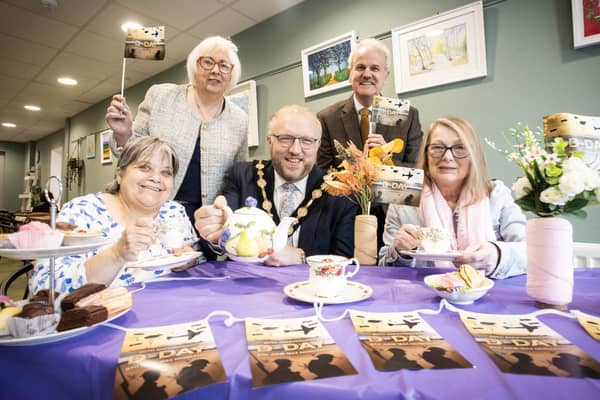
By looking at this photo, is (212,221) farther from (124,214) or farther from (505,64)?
(505,64)

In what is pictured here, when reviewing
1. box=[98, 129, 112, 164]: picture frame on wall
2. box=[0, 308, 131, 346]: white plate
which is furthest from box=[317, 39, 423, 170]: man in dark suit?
box=[98, 129, 112, 164]: picture frame on wall

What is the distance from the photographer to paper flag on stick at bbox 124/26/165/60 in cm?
163

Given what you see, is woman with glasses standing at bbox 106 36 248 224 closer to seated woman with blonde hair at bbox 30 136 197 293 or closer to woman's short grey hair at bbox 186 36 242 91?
woman's short grey hair at bbox 186 36 242 91

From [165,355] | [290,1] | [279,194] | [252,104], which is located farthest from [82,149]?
[165,355]

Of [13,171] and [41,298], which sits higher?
[13,171]

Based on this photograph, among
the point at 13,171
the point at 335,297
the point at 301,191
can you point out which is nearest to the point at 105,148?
the point at 301,191

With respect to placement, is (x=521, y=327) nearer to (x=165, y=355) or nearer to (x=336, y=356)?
(x=336, y=356)

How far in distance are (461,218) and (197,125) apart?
159 centimetres

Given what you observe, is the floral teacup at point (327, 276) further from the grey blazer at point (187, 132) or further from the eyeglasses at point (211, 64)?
the eyeglasses at point (211, 64)

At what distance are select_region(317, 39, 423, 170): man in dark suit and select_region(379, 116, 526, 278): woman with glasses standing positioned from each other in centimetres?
52

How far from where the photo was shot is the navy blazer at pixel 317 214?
1673 millimetres

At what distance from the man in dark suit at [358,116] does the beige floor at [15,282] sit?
13.0 ft

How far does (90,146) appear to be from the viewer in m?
7.61

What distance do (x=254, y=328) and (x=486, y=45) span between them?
2.73 m
